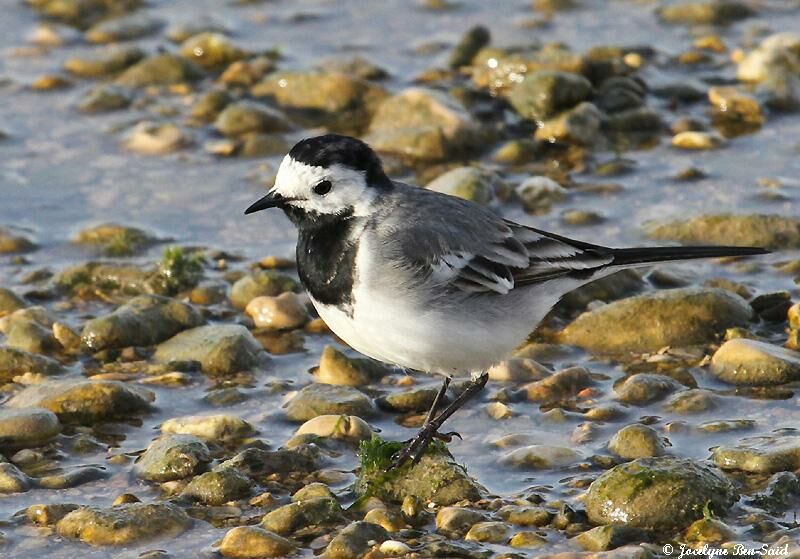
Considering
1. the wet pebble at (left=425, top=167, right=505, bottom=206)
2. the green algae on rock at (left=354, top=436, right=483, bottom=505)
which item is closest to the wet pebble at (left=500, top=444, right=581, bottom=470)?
the green algae on rock at (left=354, top=436, right=483, bottom=505)

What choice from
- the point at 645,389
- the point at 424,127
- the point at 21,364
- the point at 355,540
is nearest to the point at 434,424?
the point at 355,540

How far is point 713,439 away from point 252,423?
229 centimetres

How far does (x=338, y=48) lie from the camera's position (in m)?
12.4

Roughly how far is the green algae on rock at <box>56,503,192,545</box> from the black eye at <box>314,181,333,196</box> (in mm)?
1620

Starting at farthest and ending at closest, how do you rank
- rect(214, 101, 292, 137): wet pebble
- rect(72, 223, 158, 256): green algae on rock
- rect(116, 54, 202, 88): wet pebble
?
rect(116, 54, 202, 88): wet pebble
rect(214, 101, 292, 137): wet pebble
rect(72, 223, 158, 256): green algae on rock

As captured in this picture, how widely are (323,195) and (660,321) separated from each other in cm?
218

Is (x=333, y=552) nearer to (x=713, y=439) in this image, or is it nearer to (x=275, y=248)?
(x=713, y=439)

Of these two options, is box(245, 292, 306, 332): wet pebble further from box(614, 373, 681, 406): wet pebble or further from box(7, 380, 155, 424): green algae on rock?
box(614, 373, 681, 406): wet pebble

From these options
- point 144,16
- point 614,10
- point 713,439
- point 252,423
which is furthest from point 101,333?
point 614,10

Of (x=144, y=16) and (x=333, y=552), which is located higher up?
(x=144, y=16)

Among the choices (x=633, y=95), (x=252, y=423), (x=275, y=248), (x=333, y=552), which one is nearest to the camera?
(x=333, y=552)

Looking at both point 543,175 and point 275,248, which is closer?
point 275,248

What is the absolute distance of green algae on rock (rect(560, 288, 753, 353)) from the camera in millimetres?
7719

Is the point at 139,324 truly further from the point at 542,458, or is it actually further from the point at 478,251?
the point at 542,458
